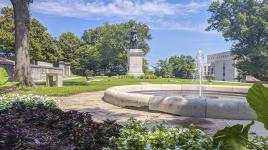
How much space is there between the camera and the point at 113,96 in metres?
9.79

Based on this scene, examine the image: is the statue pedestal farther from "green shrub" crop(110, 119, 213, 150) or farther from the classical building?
the classical building

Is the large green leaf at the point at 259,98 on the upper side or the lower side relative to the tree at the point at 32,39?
lower

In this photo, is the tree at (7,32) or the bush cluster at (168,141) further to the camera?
the tree at (7,32)

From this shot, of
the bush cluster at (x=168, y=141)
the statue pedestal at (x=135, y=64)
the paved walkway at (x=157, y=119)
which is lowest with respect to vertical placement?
the paved walkway at (x=157, y=119)

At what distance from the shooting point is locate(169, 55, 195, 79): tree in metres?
72.8

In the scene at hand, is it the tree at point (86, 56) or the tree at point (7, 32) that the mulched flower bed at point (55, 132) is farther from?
the tree at point (86, 56)

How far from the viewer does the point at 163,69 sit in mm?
63250

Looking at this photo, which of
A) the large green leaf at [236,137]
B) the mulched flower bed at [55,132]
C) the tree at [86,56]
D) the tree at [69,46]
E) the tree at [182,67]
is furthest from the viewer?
the tree at [182,67]

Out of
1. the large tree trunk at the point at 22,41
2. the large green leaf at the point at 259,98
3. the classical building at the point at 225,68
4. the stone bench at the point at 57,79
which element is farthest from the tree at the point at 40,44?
the classical building at the point at 225,68

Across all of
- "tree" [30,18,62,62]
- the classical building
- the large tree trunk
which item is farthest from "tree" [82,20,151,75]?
the large tree trunk

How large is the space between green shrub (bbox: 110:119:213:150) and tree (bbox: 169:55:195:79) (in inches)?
2706

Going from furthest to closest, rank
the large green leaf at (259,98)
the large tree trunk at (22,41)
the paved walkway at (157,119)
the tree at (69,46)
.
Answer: the tree at (69,46)
the large tree trunk at (22,41)
the paved walkway at (157,119)
the large green leaf at (259,98)

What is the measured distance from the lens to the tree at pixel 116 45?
61.5 metres

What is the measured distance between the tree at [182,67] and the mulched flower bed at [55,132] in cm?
6861
